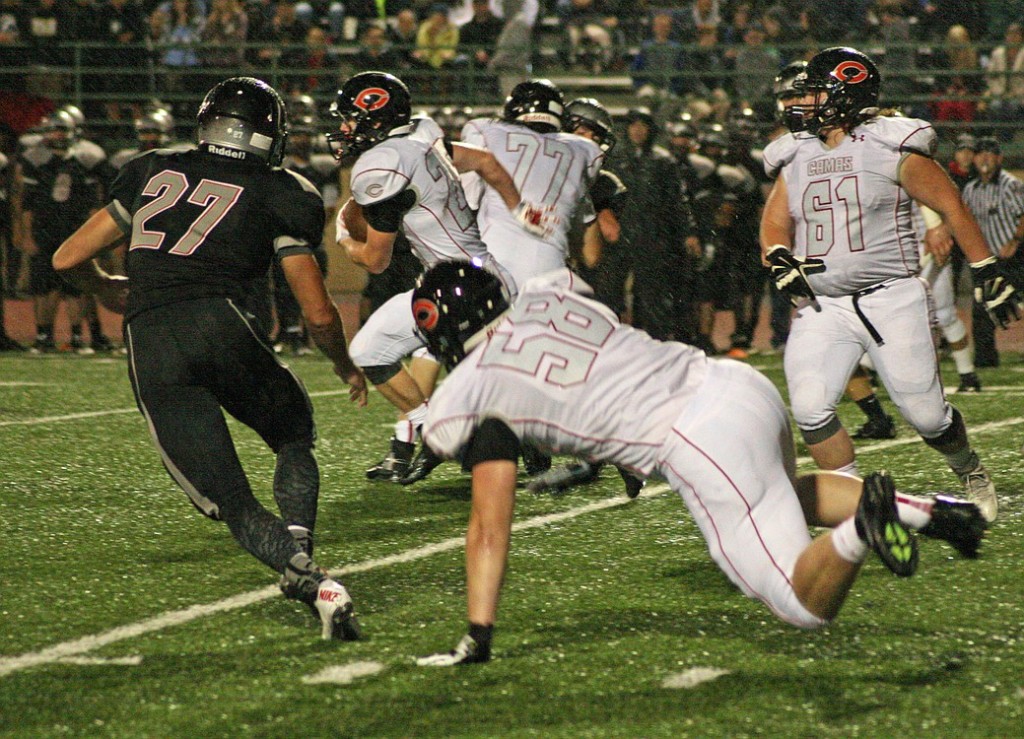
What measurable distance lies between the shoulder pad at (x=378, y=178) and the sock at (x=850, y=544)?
2.88 m

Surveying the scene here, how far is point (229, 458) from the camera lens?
166 inches

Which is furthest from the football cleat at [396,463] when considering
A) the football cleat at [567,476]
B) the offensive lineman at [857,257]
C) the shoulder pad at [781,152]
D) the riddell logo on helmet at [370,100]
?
the shoulder pad at [781,152]

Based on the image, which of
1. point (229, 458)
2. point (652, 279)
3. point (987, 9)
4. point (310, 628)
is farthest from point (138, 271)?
point (987, 9)

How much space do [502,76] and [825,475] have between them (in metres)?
13.1

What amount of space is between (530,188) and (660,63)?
34.1 feet

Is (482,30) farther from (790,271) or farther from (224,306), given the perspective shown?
(224,306)

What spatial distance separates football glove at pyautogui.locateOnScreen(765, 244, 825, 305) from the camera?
536 cm

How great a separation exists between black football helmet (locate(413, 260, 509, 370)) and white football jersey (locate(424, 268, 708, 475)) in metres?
0.06

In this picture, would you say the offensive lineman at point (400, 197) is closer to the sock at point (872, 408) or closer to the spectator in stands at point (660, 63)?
the sock at point (872, 408)

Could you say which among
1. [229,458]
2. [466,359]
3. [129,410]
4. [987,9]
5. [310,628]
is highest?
[987,9]

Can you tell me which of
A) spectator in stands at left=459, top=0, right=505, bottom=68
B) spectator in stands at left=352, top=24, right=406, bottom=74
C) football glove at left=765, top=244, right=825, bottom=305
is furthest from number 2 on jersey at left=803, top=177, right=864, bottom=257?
spectator in stands at left=459, top=0, right=505, bottom=68

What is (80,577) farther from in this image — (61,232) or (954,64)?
(954,64)

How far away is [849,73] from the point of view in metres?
5.36

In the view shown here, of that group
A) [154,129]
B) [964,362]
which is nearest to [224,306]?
[964,362]
